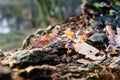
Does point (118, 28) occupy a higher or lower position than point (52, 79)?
higher

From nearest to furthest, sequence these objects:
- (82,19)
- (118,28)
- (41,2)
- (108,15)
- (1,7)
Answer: (118,28)
(108,15)
(82,19)
(41,2)
(1,7)

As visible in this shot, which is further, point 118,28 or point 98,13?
point 98,13

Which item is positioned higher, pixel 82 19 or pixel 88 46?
pixel 82 19

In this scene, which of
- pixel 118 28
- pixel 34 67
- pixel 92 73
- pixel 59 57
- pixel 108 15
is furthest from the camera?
pixel 108 15

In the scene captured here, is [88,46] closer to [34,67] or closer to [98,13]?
[34,67]

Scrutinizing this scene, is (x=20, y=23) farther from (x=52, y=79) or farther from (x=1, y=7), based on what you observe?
(x=52, y=79)

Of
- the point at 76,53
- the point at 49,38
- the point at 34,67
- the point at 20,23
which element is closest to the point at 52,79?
the point at 34,67

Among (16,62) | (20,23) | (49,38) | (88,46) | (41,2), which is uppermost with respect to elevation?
(20,23)

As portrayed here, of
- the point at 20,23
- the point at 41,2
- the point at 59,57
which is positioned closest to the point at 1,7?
the point at 20,23

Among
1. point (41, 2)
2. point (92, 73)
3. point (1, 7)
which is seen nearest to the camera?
point (92, 73)
